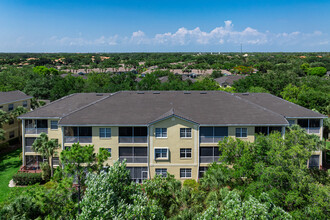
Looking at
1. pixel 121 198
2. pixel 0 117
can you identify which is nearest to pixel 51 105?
pixel 0 117

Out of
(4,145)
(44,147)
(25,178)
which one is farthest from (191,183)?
(4,145)

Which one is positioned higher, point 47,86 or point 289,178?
point 47,86

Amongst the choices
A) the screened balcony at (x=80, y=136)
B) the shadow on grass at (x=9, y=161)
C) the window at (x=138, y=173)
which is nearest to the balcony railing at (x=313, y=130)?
the window at (x=138, y=173)

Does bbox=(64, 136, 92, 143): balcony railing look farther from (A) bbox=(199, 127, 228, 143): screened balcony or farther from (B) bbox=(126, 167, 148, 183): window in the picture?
(A) bbox=(199, 127, 228, 143): screened balcony

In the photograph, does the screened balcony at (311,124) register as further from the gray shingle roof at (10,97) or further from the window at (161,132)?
the gray shingle roof at (10,97)

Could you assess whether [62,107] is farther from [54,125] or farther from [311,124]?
[311,124]

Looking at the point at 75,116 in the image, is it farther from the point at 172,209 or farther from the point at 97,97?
the point at 172,209
